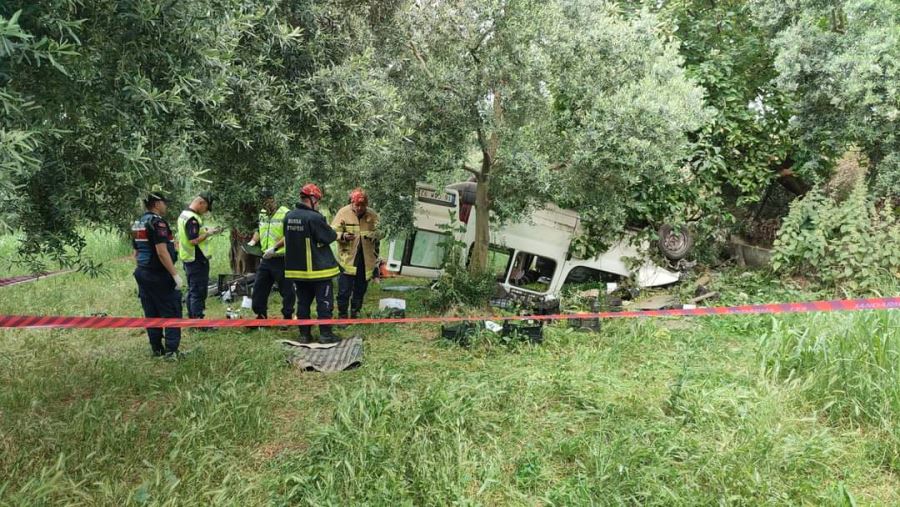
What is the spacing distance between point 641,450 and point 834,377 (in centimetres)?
194

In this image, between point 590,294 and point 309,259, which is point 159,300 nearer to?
point 309,259

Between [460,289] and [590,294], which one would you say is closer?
[460,289]

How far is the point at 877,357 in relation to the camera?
4078mm

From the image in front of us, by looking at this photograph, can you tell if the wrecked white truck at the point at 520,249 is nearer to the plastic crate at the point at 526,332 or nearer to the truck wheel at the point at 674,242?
the truck wheel at the point at 674,242

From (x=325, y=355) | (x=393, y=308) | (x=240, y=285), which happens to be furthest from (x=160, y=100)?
(x=240, y=285)

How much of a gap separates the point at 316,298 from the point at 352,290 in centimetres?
141

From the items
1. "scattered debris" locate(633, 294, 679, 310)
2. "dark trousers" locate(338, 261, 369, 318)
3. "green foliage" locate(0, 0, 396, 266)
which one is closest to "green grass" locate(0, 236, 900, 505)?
"green foliage" locate(0, 0, 396, 266)

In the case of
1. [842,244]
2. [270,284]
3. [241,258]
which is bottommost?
[241,258]

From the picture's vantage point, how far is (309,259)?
5.31 meters

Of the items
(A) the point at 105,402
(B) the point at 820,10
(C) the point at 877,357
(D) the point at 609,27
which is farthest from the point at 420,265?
(B) the point at 820,10

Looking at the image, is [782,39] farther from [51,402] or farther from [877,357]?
[51,402]

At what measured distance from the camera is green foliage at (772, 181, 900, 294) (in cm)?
695

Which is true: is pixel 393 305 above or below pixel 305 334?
below

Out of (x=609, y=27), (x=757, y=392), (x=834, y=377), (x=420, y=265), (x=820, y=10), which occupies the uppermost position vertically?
(x=820, y=10)
